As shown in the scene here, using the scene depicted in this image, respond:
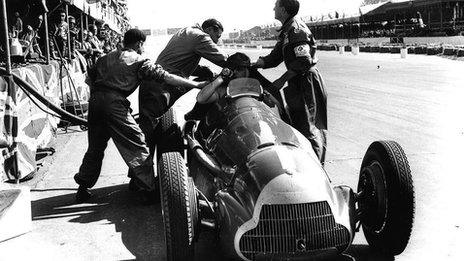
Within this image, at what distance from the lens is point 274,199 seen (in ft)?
11.1

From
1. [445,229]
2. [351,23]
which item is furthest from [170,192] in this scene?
[351,23]

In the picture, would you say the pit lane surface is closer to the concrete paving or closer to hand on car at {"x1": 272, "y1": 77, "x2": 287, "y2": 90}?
the concrete paving

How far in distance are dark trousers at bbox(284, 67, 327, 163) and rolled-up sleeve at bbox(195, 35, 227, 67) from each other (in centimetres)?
103

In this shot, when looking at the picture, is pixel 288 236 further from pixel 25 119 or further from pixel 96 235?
pixel 25 119

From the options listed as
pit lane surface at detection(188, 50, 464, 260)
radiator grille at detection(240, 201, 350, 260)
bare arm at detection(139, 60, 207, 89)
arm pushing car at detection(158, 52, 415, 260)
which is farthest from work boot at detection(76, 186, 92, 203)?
radiator grille at detection(240, 201, 350, 260)

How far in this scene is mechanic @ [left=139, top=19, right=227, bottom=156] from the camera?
6250 mm

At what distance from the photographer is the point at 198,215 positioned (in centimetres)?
374

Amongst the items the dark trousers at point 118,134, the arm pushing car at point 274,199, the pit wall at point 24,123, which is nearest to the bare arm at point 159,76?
the dark trousers at point 118,134

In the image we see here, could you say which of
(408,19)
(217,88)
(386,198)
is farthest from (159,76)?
(408,19)

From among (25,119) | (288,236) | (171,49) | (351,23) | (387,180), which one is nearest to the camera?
(288,236)

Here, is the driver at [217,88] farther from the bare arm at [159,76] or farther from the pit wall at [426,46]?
the pit wall at [426,46]

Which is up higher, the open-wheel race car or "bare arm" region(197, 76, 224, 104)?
"bare arm" region(197, 76, 224, 104)

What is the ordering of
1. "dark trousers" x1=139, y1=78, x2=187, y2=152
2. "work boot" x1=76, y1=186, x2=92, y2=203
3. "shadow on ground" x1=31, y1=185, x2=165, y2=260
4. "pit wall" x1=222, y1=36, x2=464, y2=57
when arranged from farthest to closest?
1. "pit wall" x1=222, y1=36, x2=464, y2=57
2. "dark trousers" x1=139, y1=78, x2=187, y2=152
3. "work boot" x1=76, y1=186, x2=92, y2=203
4. "shadow on ground" x1=31, y1=185, x2=165, y2=260

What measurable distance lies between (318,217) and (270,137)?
2.82 feet
